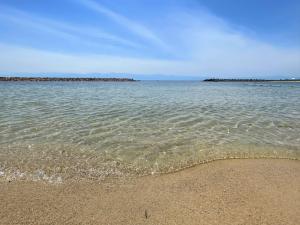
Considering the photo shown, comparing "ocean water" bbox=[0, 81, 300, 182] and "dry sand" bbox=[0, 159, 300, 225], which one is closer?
"dry sand" bbox=[0, 159, 300, 225]

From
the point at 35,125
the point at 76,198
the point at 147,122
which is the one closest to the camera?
the point at 76,198

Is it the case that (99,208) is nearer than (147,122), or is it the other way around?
(99,208)

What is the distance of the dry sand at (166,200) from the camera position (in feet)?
14.0

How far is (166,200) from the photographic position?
193 inches

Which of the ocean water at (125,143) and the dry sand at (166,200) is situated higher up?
the dry sand at (166,200)

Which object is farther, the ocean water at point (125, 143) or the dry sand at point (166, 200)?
the ocean water at point (125, 143)

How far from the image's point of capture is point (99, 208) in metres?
4.57

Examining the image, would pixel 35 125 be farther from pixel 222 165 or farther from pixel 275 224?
pixel 275 224

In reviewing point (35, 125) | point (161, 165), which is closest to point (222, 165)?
point (161, 165)

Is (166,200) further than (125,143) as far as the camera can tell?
No

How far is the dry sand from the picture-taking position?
4.26 meters

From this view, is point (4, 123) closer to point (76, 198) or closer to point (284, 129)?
point (76, 198)

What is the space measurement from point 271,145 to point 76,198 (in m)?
6.42

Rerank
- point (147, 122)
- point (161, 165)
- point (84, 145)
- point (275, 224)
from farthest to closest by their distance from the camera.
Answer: point (147, 122) → point (84, 145) → point (161, 165) → point (275, 224)
